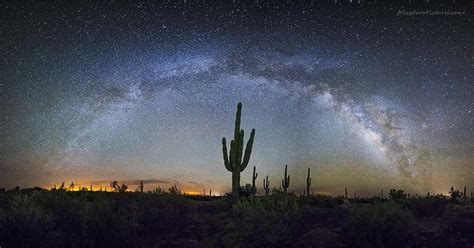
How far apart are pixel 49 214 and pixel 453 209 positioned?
15810mm

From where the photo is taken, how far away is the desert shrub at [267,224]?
49.6ft

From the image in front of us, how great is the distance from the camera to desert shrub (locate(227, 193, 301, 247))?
15.1m

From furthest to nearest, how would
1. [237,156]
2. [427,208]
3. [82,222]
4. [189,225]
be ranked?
1. [237,156]
2. [427,208]
3. [189,225]
4. [82,222]

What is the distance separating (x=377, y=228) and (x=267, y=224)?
340cm

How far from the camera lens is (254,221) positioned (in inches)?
627

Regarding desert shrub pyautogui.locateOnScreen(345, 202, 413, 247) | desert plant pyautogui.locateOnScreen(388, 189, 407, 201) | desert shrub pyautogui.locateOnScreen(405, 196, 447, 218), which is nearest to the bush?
desert shrub pyautogui.locateOnScreen(345, 202, 413, 247)

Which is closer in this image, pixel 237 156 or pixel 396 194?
pixel 237 156

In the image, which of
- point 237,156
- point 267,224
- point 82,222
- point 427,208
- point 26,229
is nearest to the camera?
point 26,229

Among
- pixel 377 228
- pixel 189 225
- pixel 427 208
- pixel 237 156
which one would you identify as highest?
pixel 237 156

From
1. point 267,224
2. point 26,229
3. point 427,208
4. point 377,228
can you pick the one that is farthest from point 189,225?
point 427,208

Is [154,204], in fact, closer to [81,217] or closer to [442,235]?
[81,217]

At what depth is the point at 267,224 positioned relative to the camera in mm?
15594

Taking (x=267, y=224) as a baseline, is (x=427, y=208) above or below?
above

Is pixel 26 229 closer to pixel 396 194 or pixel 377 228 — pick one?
pixel 377 228
